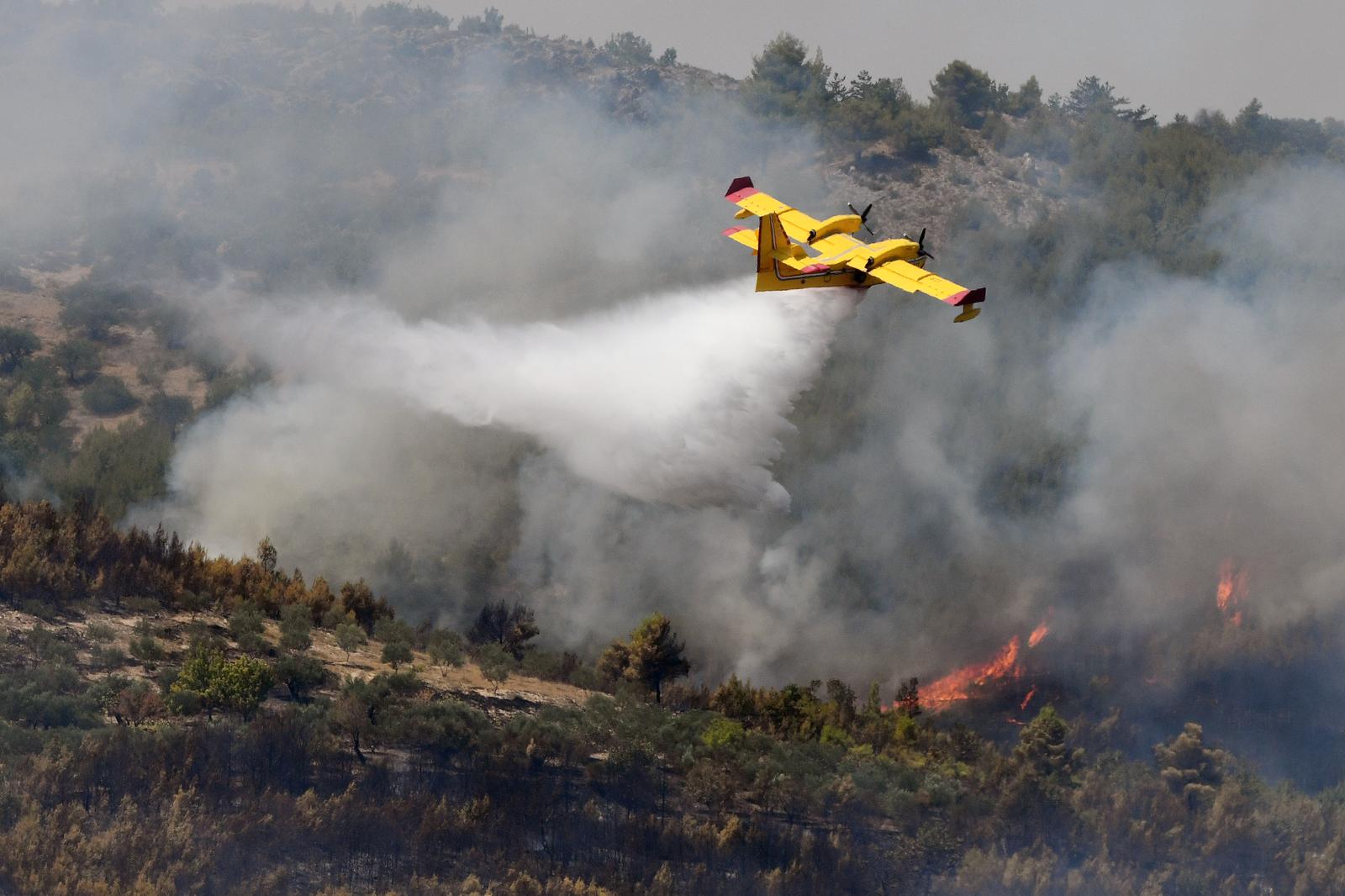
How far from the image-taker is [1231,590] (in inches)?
2511

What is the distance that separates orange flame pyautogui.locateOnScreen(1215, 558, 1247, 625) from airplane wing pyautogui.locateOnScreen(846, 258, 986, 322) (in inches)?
812

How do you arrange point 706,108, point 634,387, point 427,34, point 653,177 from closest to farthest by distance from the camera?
Answer: point 634,387
point 653,177
point 706,108
point 427,34

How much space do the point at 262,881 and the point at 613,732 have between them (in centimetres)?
1193

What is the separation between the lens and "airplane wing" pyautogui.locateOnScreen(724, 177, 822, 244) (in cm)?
5291

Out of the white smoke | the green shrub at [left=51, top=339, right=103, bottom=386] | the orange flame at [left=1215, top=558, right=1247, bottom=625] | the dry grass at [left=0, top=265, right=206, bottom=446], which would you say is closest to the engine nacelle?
the white smoke

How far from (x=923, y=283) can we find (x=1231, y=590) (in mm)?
22747

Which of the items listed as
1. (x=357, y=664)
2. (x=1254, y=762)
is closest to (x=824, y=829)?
(x=357, y=664)

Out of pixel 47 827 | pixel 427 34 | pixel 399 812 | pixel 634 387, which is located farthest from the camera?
pixel 427 34

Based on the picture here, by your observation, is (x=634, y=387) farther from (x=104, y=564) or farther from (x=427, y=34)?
(x=427, y=34)

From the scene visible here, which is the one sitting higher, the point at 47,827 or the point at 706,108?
the point at 706,108

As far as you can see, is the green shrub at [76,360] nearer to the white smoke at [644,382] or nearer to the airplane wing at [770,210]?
the white smoke at [644,382]

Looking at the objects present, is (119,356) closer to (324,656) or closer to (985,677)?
(324,656)

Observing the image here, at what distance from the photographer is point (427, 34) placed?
373 ft

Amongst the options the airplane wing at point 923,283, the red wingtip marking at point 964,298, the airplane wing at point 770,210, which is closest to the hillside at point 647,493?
the airplane wing at point 770,210
